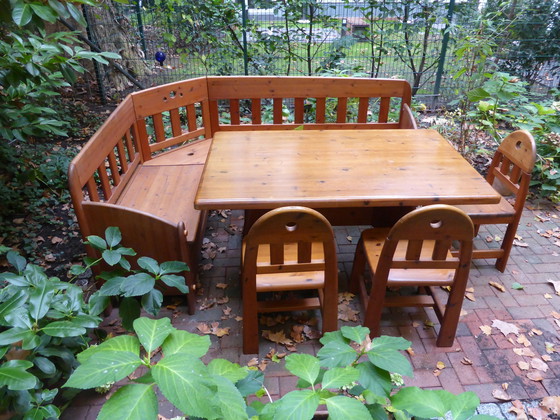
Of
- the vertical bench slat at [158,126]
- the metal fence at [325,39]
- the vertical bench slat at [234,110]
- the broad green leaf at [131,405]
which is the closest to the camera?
the broad green leaf at [131,405]

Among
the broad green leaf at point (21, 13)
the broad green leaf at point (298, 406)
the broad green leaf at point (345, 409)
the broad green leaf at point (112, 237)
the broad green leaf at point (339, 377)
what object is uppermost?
the broad green leaf at point (21, 13)

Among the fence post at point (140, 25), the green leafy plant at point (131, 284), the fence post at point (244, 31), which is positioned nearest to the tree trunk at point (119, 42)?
the fence post at point (140, 25)

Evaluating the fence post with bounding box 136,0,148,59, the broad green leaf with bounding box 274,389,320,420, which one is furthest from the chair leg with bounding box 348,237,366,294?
the fence post with bounding box 136,0,148,59

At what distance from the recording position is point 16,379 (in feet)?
4.05

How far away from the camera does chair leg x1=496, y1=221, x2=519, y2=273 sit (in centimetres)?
312

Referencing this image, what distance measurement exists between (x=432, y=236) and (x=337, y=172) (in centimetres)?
81

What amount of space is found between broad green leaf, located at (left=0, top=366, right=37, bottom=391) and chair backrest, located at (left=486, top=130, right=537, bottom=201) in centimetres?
313

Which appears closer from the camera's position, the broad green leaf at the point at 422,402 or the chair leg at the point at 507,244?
the broad green leaf at the point at 422,402

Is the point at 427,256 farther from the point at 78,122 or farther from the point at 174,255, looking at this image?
the point at 78,122

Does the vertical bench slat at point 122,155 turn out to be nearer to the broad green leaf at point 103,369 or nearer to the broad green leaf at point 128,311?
the broad green leaf at point 128,311

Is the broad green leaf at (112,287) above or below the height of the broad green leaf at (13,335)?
below

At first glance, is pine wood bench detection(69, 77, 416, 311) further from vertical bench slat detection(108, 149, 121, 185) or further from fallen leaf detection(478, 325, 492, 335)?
fallen leaf detection(478, 325, 492, 335)

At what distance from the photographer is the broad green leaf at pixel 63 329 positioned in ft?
5.08

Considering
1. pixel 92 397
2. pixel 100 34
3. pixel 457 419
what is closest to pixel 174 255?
pixel 92 397
